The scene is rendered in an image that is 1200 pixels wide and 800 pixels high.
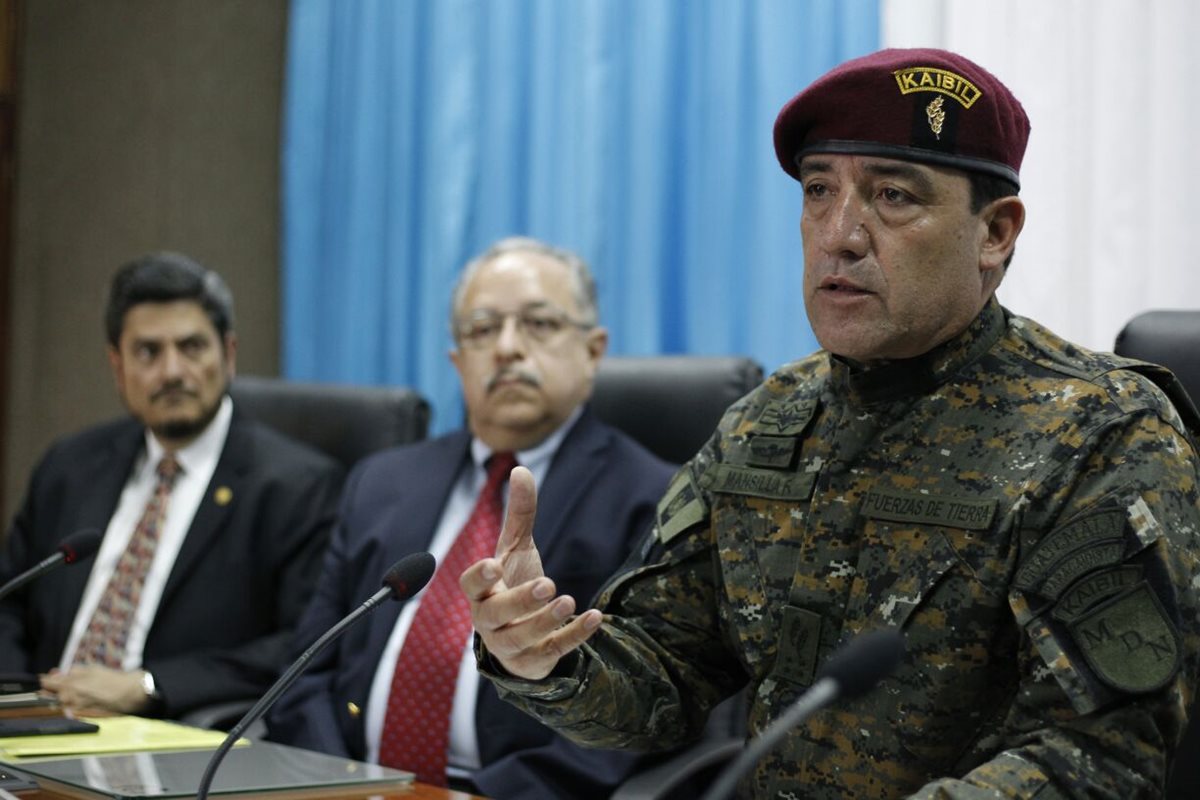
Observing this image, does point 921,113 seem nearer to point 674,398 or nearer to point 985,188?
point 985,188

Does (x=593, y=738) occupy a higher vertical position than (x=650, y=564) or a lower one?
lower

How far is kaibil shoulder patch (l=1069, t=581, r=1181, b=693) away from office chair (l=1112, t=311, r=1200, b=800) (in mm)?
490

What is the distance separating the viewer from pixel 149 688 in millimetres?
2701

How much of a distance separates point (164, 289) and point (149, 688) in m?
0.98

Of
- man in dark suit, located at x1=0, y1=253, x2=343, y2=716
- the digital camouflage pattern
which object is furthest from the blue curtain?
the digital camouflage pattern

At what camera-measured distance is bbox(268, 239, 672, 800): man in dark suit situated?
2389 mm

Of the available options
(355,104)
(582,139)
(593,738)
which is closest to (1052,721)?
(593,738)

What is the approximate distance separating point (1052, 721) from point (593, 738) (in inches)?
22.0

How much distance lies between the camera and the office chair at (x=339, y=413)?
314 cm

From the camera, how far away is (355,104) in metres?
4.01

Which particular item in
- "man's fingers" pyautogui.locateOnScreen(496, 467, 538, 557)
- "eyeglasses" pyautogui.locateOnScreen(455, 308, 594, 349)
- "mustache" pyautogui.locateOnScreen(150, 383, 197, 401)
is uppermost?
"eyeglasses" pyautogui.locateOnScreen(455, 308, 594, 349)

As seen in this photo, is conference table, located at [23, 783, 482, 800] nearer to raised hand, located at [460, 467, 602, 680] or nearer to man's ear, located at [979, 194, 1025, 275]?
raised hand, located at [460, 467, 602, 680]

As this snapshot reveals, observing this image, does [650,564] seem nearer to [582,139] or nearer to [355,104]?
[582,139]

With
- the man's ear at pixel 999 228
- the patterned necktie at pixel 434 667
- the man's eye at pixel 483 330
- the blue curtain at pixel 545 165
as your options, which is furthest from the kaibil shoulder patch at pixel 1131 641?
the blue curtain at pixel 545 165
